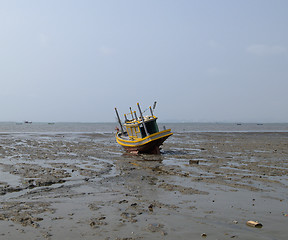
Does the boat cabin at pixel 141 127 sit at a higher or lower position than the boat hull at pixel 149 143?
higher

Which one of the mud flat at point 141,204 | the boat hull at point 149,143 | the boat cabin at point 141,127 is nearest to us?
the mud flat at point 141,204

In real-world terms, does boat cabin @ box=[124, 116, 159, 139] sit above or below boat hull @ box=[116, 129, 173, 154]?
above

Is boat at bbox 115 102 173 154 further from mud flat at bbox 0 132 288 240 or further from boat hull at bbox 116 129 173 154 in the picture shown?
mud flat at bbox 0 132 288 240

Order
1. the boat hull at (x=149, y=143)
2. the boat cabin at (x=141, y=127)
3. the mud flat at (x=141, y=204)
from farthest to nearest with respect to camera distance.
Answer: the boat cabin at (x=141, y=127), the boat hull at (x=149, y=143), the mud flat at (x=141, y=204)

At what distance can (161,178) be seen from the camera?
548 inches

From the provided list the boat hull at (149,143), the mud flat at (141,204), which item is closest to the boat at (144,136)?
the boat hull at (149,143)

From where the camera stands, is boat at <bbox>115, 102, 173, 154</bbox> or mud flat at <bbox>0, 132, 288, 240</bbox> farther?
boat at <bbox>115, 102, 173, 154</bbox>

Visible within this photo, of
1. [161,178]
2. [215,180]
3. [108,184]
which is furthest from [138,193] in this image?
[215,180]

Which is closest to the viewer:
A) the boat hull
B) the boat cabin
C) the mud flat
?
the mud flat

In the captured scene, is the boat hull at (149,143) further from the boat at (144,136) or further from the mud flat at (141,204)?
the mud flat at (141,204)

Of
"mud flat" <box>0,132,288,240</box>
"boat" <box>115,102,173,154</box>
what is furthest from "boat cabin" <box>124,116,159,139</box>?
"mud flat" <box>0,132,288,240</box>

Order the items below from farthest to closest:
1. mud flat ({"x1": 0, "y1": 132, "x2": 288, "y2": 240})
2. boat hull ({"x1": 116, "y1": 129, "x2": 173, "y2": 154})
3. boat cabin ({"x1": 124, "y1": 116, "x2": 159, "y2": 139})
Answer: boat cabin ({"x1": 124, "y1": 116, "x2": 159, "y2": 139}), boat hull ({"x1": 116, "y1": 129, "x2": 173, "y2": 154}), mud flat ({"x1": 0, "y1": 132, "x2": 288, "y2": 240})

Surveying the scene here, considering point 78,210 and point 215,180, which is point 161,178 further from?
point 78,210

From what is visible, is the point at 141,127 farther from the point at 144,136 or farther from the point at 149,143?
the point at 149,143
